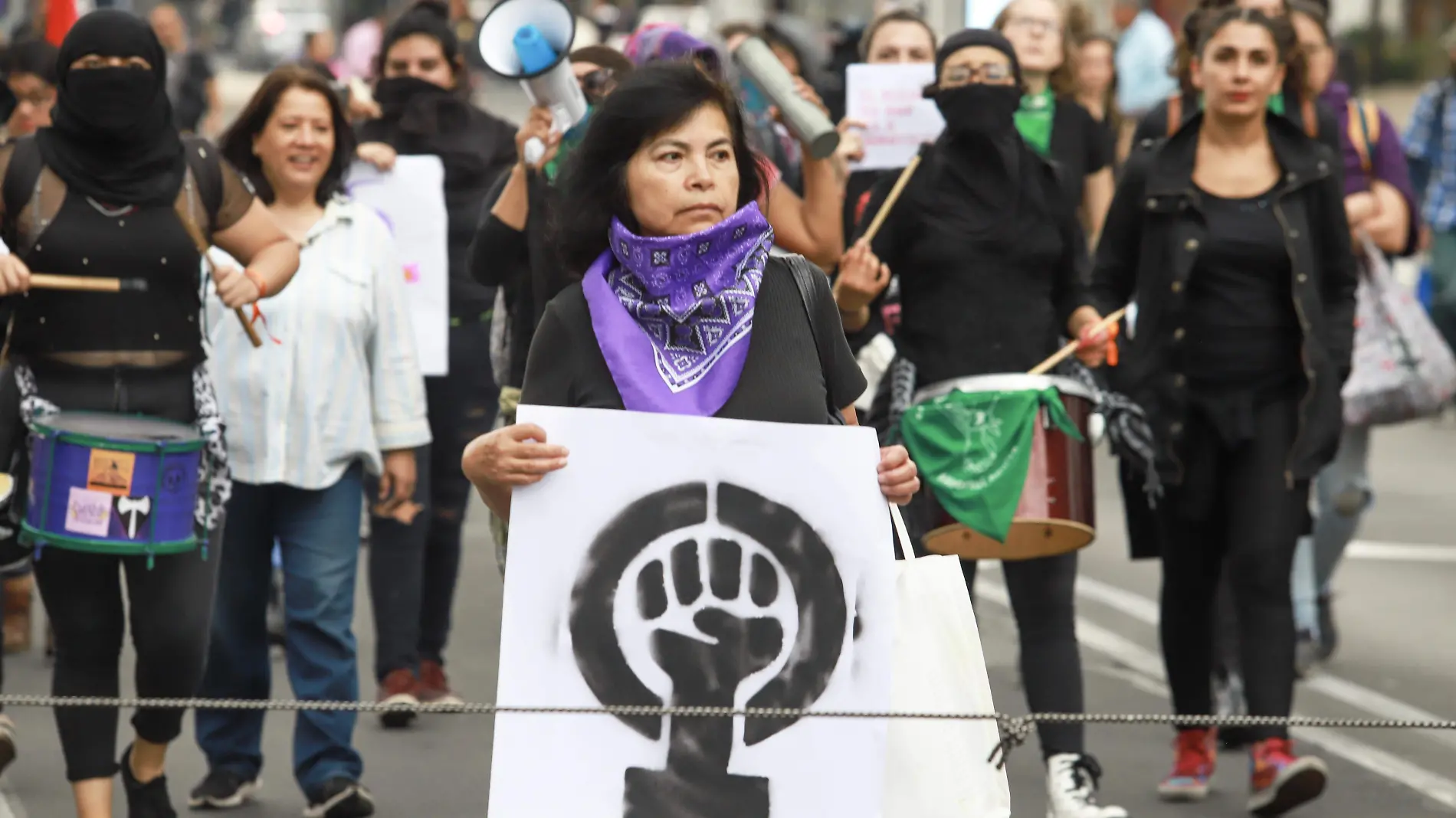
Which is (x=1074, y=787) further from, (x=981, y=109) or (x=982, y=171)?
(x=981, y=109)

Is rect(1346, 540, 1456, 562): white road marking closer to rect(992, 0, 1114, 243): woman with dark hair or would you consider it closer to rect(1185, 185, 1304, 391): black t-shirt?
rect(992, 0, 1114, 243): woman with dark hair

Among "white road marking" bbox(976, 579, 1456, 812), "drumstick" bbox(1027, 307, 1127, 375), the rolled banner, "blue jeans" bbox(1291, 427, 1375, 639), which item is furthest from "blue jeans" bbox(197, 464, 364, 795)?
"blue jeans" bbox(1291, 427, 1375, 639)

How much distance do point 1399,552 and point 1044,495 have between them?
228 inches

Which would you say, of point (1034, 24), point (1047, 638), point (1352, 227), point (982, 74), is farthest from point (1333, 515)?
point (982, 74)

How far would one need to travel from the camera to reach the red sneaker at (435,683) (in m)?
8.40

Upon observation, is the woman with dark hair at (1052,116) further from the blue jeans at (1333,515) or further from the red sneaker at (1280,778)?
the red sneaker at (1280,778)

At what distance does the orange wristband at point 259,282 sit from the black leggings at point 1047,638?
2.19 meters

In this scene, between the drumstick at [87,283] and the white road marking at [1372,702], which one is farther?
the white road marking at [1372,702]

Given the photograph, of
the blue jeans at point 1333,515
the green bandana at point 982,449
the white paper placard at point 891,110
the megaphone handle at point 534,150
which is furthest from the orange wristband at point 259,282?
the blue jeans at point 1333,515

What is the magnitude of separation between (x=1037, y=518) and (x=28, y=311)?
257cm

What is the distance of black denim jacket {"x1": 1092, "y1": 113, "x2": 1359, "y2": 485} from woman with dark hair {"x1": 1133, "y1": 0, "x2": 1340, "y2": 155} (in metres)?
0.24

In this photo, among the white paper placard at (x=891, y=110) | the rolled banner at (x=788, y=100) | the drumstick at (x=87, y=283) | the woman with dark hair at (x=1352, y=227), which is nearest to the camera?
the drumstick at (x=87, y=283)

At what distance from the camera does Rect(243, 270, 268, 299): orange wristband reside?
6.21 metres

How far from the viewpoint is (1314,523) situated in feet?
31.0
